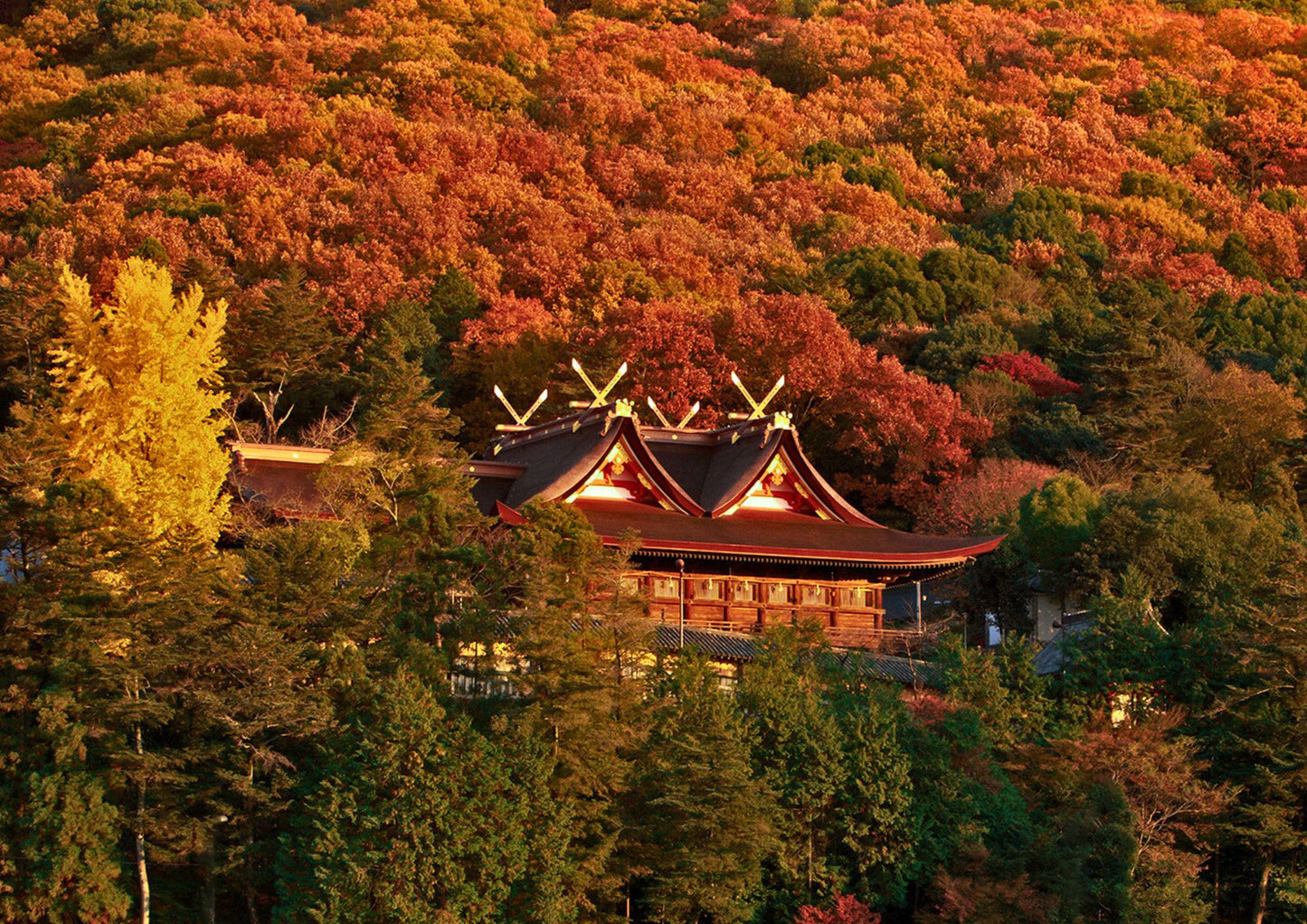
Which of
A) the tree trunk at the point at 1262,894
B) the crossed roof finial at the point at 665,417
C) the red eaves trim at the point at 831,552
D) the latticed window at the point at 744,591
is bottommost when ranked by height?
the tree trunk at the point at 1262,894

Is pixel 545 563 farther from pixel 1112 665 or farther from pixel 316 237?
pixel 316 237

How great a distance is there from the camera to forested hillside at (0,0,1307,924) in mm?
18297

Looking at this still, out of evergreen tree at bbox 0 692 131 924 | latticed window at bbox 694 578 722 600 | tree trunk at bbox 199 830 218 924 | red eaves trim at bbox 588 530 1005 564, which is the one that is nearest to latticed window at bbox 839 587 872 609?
red eaves trim at bbox 588 530 1005 564

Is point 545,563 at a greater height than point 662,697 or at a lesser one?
greater

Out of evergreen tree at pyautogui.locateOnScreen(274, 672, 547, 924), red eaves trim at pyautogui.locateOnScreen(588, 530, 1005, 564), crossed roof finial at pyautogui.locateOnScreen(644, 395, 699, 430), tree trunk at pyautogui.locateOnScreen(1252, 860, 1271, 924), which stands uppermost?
crossed roof finial at pyautogui.locateOnScreen(644, 395, 699, 430)

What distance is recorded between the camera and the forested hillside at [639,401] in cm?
1830

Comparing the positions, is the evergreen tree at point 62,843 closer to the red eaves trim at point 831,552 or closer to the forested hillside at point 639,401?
the forested hillside at point 639,401

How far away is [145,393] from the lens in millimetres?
22406

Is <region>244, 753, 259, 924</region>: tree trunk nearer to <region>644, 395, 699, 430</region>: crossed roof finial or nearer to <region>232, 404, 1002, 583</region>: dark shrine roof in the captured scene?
<region>232, 404, 1002, 583</region>: dark shrine roof

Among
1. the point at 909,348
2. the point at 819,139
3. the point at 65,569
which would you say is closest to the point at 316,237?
the point at 909,348

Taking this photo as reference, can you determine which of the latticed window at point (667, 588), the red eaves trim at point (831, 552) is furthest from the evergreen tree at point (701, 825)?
the latticed window at point (667, 588)

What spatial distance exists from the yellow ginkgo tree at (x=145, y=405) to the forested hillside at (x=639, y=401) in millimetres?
63

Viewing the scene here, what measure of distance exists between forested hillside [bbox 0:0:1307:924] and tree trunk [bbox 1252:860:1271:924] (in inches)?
2.3

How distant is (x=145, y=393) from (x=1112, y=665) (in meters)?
13.6
